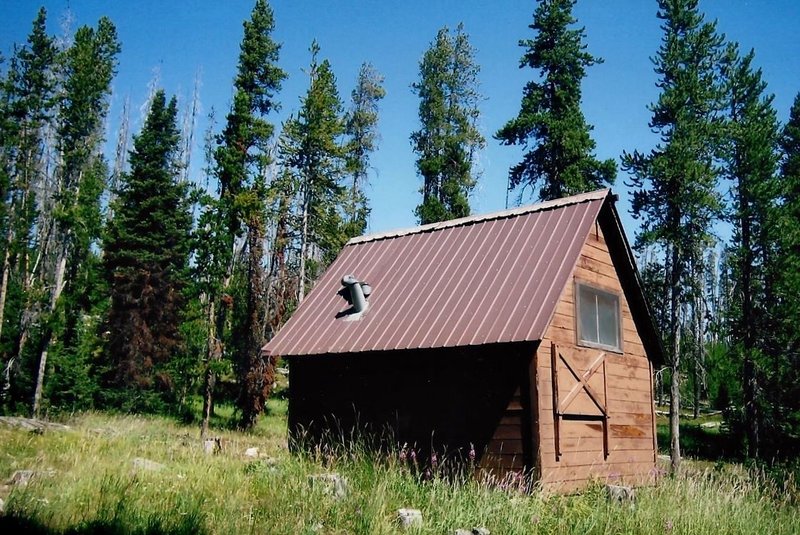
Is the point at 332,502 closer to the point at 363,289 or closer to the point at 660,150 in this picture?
the point at 363,289

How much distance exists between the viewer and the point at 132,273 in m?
32.1

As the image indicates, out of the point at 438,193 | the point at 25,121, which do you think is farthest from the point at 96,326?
Result: the point at 438,193

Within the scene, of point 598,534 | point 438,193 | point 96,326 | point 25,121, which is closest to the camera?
Result: point 598,534

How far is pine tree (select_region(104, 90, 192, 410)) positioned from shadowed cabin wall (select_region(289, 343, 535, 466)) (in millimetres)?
19026

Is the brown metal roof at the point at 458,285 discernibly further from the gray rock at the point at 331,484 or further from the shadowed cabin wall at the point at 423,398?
the gray rock at the point at 331,484

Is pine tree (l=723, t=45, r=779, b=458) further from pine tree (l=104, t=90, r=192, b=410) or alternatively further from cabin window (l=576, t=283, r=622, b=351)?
pine tree (l=104, t=90, r=192, b=410)

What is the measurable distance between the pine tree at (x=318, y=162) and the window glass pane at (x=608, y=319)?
20.4 meters

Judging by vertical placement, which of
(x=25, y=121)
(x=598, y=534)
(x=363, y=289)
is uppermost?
(x=25, y=121)

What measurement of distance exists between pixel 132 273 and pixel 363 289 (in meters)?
22.0

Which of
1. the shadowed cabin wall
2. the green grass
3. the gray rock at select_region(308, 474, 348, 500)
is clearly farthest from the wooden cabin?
the gray rock at select_region(308, 474, 348, 500)

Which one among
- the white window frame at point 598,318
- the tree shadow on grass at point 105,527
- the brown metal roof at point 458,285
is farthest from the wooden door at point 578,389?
the tree shadow on grass at point 105,527

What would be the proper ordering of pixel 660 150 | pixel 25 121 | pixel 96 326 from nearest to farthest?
pixel 660 150 < pixel 96 326 < pixel 25 121

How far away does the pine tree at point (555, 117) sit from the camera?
30078 millimetres

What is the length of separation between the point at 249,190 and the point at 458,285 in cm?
2069
